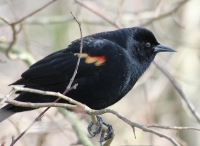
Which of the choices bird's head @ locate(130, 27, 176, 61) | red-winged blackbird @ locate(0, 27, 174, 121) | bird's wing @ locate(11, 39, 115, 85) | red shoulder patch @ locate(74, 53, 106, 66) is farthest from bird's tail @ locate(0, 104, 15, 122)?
bird's head @ locate(130, 27, 176, 61)

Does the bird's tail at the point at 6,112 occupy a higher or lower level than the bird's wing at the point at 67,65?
lower

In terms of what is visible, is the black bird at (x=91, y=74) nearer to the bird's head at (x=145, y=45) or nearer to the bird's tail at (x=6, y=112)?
the bird's tail at (x=6, y=112)

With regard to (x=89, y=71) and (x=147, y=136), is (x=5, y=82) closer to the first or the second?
(x=89, y=71)

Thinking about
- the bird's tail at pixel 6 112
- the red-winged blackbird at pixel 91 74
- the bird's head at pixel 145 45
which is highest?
the bird's head at pixel 145 45

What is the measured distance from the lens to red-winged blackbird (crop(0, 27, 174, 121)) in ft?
11.4

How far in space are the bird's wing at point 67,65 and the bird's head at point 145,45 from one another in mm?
332

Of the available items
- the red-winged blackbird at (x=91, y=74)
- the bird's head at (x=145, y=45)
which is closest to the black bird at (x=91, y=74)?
the red-winged blackbird at (x=91, y=74)

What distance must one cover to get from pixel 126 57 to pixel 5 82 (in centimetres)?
192

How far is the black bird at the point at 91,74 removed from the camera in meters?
3.47

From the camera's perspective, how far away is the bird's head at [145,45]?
3.87m

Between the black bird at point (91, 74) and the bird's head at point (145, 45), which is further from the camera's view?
the bird's head at point (145, 45)

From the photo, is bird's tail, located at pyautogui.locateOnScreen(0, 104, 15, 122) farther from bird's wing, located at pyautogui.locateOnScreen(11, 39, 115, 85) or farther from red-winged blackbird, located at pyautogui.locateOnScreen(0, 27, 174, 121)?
bird's wing, located at pyautogui.locateOnScreen(11, 39, 115, 85)

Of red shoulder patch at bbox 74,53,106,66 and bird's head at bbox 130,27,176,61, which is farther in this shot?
bird's head at bbox 130,27,176,61

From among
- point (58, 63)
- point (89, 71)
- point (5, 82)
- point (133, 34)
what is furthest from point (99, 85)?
point (5, 82)
